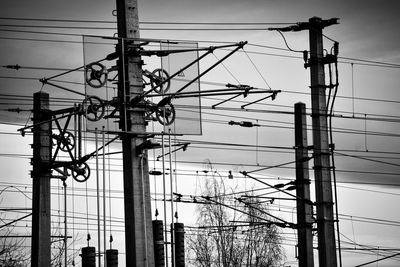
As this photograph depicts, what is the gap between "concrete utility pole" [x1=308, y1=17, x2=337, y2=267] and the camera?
31473mm

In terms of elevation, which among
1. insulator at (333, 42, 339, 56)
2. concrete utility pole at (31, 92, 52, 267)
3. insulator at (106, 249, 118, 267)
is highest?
insulator at (333, 42, 339, 56)

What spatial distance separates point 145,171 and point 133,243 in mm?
2029

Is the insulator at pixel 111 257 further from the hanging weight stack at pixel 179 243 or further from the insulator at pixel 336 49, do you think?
the insulator at pixel 336 49

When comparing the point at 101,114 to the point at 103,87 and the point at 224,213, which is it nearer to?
the point at 103,87

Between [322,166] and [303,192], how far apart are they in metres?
5.09

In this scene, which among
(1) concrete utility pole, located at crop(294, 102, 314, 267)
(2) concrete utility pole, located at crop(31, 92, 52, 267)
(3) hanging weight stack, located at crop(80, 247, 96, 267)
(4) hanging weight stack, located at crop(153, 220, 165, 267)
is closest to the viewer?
(4) hanging weight stack, located at crop(153, 220, 165, 267)

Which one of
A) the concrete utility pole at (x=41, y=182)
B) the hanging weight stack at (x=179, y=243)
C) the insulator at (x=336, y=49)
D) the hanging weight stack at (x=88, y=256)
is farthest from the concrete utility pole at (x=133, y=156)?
the insulator at (x=336, y=49)

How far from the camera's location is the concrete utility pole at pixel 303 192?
118ft

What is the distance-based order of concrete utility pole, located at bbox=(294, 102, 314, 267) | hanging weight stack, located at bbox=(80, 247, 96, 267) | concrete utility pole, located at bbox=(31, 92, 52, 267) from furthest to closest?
concrete utility pole, located at bbox=(294, 102, 314, 267), concrete utility pole, located at bbox=(31, 92, 52, 267), hanging weight stack, located at bbox=(80, 247, 96, 267)

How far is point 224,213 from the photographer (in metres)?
63.1

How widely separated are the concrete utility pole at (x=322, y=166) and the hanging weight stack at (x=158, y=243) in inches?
312

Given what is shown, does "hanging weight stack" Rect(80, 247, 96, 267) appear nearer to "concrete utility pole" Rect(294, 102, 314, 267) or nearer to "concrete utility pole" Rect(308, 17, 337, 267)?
"concrete utility pole" Rect(308, 17, 337, 267)

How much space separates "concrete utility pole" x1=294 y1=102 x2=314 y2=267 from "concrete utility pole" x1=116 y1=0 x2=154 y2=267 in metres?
12.3

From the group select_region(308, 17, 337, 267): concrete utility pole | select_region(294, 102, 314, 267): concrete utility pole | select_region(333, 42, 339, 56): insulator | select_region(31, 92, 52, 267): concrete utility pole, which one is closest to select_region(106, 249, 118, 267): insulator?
select_region(31, 92, 52, 267): concrete utility pole
